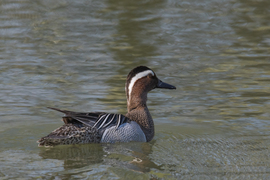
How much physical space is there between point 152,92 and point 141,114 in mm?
2282

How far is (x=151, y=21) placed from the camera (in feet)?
53.8

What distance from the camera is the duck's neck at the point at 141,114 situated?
8.48 m

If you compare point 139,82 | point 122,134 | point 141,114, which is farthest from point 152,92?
point 122,134

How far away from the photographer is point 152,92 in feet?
35.9

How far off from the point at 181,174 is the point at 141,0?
13.2 m

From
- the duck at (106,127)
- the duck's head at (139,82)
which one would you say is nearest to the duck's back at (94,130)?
the duck at (106,127)

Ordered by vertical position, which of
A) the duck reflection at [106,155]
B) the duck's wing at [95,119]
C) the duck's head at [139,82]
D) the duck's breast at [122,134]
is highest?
the duck's head at [139,82]

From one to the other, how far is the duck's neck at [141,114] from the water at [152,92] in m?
0.24

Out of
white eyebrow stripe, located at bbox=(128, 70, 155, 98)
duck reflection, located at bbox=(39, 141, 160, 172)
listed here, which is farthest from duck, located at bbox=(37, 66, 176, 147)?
duck reflection, located at bbox=(39, 141, 160, 172)

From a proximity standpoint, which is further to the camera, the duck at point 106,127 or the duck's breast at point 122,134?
the duck's breast at point 122,134

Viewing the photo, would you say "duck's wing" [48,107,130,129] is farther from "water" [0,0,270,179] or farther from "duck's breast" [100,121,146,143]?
"water" [0,0,270,179]

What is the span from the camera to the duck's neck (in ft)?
27.8

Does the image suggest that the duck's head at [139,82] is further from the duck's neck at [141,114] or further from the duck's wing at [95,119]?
the duck's wing at [95,119]

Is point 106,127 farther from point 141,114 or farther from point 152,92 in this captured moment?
point 152,92
